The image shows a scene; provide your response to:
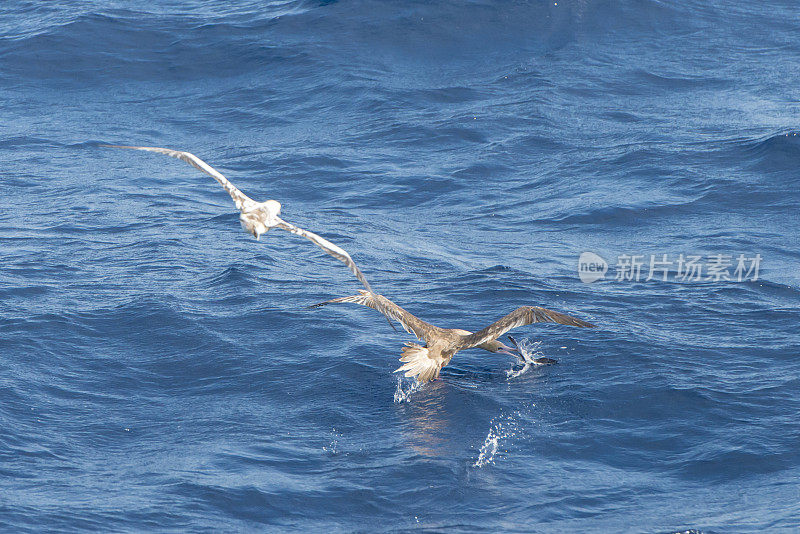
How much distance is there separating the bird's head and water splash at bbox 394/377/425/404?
3.11m

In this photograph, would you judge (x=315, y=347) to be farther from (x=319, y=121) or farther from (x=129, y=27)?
(x=129, y=27)

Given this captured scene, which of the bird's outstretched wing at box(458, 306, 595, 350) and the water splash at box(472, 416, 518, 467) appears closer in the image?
the water splash at box(472, 416, 518, 467)

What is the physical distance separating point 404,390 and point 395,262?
4397mm

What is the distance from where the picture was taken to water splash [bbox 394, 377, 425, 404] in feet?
40.9

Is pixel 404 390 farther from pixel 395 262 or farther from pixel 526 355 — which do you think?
pixel 395 262

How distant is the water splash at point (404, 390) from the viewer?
12.5 m

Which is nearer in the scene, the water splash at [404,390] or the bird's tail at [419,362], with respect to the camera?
the bird's tail at [419,362]

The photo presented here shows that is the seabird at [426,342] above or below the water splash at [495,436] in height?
above

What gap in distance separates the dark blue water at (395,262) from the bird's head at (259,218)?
257 centimetres

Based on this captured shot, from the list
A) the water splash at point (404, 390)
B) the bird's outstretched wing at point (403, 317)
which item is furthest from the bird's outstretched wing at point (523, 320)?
the water splash at point (404, 390)

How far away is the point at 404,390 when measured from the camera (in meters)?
12.7

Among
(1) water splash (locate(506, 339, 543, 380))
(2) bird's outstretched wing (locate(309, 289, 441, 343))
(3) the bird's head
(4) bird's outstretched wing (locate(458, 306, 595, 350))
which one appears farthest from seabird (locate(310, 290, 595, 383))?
(3) the bird's head

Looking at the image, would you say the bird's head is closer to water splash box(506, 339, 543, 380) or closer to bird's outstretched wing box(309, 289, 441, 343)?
bird's outstretched wing box(309, 289, 441, 343)

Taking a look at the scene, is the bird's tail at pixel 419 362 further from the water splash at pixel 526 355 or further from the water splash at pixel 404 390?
the water splash at pixel 526 355
